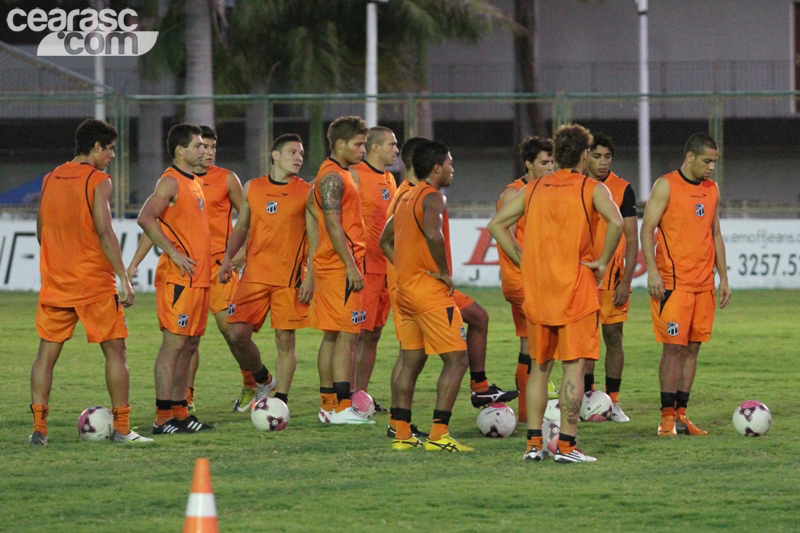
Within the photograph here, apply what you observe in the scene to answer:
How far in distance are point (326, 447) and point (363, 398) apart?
1239 millimetres

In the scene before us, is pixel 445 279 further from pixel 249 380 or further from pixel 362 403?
pixel 249 380

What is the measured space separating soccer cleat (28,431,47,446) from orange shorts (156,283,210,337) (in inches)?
45.2

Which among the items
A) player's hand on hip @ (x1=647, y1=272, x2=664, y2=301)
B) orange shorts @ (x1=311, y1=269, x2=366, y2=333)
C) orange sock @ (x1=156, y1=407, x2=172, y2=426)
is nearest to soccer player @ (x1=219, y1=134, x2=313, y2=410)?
orange shorts @ (x1=311, y1=269, x2=366, y2=333)

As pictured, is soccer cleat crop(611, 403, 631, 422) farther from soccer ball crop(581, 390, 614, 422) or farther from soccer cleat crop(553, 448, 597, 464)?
soccer cleat crop(553, 448, 597, 464)

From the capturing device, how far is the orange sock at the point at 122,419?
28.0 ft

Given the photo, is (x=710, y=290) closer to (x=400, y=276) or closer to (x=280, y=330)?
(x=400, y=276)

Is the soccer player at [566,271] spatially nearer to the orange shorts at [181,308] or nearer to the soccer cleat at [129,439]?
the orange shorts at [181,308]

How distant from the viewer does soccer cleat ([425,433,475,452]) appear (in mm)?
8102

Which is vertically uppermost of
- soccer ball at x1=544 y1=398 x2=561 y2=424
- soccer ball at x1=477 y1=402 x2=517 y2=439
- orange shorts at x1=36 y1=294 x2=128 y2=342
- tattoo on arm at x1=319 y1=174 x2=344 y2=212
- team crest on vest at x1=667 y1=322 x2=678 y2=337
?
tattoo on arm at x1=319 y1=174 x2=344 y2=212

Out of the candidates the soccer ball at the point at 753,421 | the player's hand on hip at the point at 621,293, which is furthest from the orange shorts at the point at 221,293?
the soccer ball at the point at 753,421

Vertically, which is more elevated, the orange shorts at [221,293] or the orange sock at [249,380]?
the orange shorts at [221,293]

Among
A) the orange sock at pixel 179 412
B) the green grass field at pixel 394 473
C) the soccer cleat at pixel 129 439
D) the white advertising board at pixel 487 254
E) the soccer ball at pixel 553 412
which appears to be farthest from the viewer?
the white advertising board at pixel 487 254

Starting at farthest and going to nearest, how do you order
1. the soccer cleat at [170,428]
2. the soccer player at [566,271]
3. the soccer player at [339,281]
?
the soccer player at [339,281], the soccer cleat at [170,428], the soccer player at [566,271]

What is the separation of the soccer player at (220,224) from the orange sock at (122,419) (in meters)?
1.55
